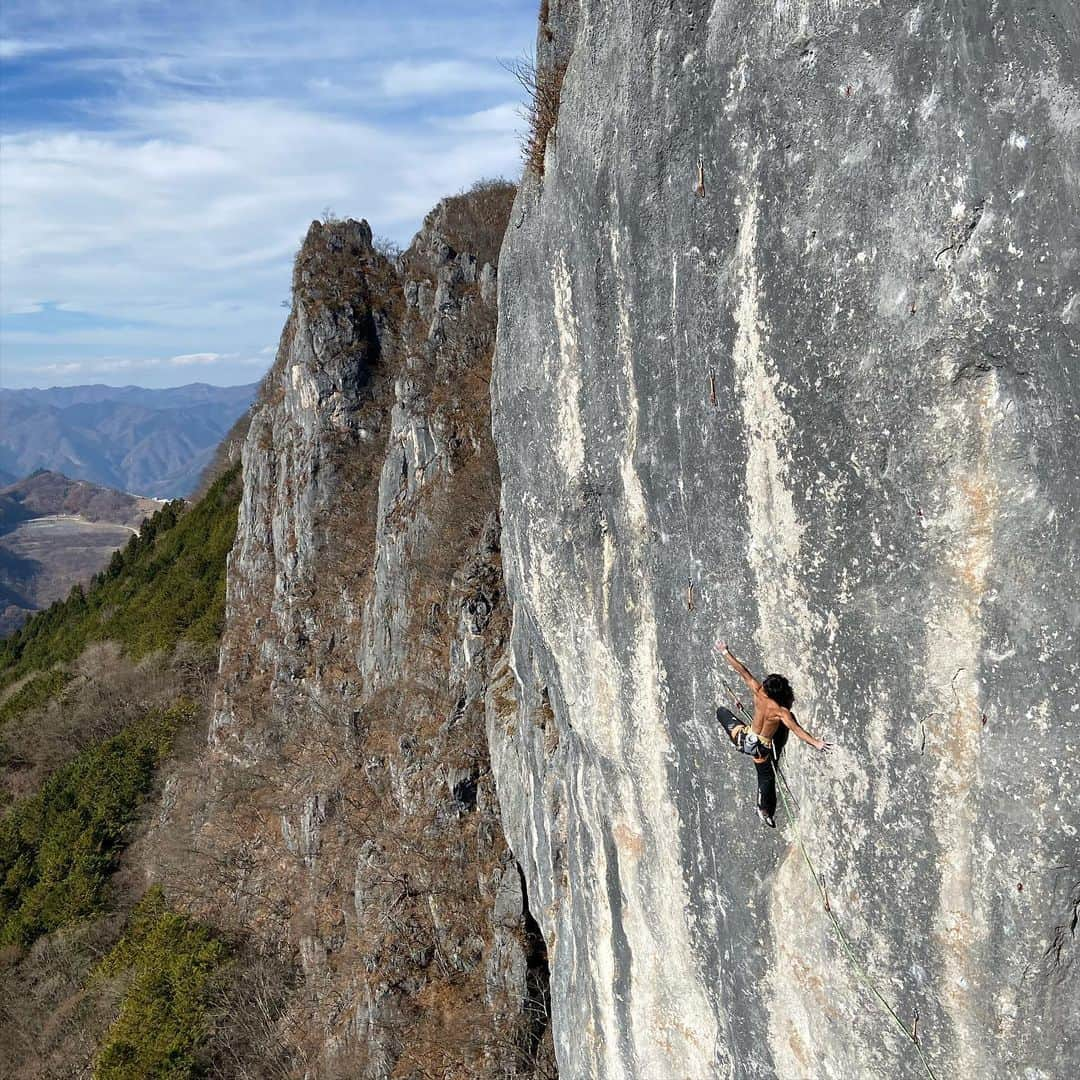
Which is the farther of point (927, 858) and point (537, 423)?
point (537, 423)

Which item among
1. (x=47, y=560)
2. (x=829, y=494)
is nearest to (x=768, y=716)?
(x=829, y=494)

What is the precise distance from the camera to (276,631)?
24.6 meters

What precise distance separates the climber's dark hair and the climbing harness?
1.33 feet

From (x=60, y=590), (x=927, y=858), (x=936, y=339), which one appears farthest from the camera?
(x=60, y=590)

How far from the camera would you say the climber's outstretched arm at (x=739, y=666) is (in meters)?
6.80

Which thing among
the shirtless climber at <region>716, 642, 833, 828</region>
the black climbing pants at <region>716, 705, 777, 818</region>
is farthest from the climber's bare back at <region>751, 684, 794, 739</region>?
the black climbing pants at <region>716, 705, 777, 818</region>

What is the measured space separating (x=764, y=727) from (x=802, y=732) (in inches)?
13.1

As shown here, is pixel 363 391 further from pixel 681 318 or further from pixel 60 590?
pixel 60 590

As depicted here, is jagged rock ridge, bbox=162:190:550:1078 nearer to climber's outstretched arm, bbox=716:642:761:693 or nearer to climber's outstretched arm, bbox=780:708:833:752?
climber's outstretched arm, bbox=716:642:761:693

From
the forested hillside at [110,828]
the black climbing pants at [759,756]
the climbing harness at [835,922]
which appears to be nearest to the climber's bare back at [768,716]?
the black climbing pants at [759,756]

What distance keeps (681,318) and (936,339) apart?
2.11 meters

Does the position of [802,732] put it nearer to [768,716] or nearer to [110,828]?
[768,716]

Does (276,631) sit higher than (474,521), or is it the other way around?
(474,521)

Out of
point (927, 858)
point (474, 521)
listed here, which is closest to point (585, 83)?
point (927, 858)
